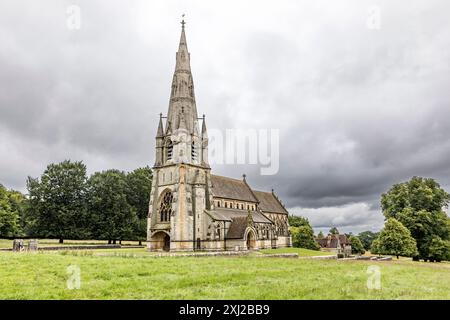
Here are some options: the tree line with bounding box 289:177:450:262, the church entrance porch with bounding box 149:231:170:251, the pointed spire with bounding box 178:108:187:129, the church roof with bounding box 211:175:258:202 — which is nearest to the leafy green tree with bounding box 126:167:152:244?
the church roof with bounding box 211:175:258:202

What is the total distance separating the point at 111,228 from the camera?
2608 inches

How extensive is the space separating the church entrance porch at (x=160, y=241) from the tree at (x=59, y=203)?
1729cm

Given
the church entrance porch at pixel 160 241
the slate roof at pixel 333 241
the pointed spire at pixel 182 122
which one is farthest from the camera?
the slate roof at pixel 333 241

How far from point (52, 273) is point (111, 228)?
50.7 metres

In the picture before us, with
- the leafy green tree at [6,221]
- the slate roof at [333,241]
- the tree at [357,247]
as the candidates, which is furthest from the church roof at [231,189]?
the tree at [357,247]

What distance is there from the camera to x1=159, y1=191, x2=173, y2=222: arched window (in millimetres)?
53312

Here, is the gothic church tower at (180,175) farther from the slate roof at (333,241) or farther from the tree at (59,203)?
the slate roof at (333,241)

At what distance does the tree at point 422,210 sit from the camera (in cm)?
5600

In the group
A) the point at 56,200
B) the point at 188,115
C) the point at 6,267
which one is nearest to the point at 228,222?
the point at 188,115

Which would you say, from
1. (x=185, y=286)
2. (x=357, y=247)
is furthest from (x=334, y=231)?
(x=185, y=286)

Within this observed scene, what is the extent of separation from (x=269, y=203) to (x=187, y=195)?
29584mm

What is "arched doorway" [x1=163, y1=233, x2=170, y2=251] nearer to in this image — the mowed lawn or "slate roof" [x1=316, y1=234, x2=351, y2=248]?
the mowed lawn
